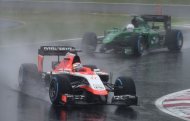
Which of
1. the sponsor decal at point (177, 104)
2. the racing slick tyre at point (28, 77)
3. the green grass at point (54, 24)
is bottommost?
the green grass at point (54, 24)

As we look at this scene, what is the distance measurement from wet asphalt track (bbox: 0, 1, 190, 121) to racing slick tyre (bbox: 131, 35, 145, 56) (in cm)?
28

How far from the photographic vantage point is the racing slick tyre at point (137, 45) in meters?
22.8

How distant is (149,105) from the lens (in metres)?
14.0

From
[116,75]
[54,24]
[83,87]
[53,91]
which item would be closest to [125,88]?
[83,87]

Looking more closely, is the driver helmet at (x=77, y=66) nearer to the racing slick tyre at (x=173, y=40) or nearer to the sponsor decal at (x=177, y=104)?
Answer: the sponsor decal at (x=177, y=104)

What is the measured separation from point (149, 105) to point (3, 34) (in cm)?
1476

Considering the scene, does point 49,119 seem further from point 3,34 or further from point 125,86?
point 3,34

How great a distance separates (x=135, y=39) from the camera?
2284 centimetres

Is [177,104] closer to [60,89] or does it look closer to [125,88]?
[125,88]

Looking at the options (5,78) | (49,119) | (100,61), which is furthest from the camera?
(100,61)

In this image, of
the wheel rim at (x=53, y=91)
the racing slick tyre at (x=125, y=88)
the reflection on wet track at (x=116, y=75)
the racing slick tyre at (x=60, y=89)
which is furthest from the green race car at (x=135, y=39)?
the racing slick tyre at (x=60, y=89)

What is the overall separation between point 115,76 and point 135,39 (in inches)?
190

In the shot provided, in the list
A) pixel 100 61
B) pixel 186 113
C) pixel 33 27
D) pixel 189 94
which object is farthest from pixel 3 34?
pixel 186 113

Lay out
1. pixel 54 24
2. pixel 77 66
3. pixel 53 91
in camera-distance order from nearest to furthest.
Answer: pixel 53 91, pixel 77 66, pixel 54 24
